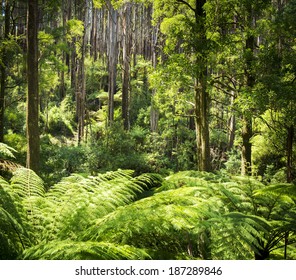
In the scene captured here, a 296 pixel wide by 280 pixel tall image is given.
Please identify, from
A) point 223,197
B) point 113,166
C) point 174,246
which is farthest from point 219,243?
point 113,166

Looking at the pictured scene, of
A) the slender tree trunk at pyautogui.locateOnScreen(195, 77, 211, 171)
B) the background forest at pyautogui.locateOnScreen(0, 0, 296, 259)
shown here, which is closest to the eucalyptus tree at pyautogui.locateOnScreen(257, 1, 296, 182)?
the background forest at pyautogui.locateOnScreen(0, 0, 296, 259)

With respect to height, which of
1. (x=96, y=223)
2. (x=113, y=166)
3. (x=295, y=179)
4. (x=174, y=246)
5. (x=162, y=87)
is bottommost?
(x=113, y=166)

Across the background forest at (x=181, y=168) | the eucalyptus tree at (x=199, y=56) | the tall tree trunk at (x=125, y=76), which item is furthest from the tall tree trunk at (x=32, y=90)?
the tall tree trunk at (x=125, y=76)

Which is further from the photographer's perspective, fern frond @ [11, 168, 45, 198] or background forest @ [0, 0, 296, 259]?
fern frond @ [11, 168, 45, 198]

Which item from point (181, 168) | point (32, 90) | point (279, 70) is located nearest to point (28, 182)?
point (32, 90)

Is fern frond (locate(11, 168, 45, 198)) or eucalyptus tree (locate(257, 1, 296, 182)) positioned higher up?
eucalyptus tree (locate(257, 1, 296, 182))

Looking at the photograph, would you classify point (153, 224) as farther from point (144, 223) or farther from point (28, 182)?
point (28, 182)

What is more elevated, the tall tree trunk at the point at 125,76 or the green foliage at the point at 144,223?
the tall tree trunk at the point at 125,76

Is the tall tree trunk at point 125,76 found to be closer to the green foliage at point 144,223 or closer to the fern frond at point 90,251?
the green foliage at point 144,223

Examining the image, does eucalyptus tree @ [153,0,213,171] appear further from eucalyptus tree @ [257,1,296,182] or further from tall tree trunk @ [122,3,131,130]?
tall tree trunk @ [122,3,131,130]

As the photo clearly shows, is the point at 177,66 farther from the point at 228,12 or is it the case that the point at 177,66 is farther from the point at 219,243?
the point at 219,243

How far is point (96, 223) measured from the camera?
271 centimetres

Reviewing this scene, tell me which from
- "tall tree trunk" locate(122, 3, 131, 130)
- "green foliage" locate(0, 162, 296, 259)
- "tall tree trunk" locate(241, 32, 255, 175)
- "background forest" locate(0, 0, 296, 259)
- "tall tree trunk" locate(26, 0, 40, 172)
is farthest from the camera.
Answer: "tall tree trunk" locate(122, 3, 131, 130)
